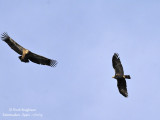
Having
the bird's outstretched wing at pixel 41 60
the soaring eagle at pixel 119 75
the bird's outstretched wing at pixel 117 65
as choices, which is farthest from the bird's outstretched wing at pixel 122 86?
the bird's outstretched wing at pixel 41 60

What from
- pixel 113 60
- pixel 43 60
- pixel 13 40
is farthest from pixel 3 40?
pixel 113 60

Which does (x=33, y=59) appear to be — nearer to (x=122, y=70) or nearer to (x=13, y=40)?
(x=13, y=40)

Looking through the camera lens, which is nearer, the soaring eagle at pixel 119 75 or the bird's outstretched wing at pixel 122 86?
the soaring eagle at pixel 119 75

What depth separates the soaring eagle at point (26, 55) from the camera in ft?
118

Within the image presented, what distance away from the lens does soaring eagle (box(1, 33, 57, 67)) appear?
3597 cm

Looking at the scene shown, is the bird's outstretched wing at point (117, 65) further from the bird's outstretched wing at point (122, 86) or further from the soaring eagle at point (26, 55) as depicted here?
the soaring eagle at point (26, 55)

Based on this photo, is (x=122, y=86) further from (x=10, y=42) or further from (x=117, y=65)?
(x=10, y=42)

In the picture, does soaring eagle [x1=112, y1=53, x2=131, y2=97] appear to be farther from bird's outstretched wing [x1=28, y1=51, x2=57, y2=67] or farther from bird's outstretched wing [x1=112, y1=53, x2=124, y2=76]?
bird's outstretched wing [x1=28, y1=51, x2=57, y2=67]

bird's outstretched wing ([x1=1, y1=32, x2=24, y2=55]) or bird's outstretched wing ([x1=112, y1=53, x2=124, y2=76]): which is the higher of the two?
bird's outstretched wing ([x1=1, y1=32, x2=24, y2=55])

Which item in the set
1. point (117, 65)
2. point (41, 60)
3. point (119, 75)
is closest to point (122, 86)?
point (119, 75)

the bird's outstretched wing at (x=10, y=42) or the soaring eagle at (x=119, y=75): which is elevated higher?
the bird's outstretched wing at (x=10, y=42)

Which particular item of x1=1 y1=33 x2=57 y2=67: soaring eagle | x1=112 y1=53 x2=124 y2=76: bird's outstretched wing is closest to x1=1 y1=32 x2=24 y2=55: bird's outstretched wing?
x1=1 y1=33 x2=57 y2=67: soaring eagle

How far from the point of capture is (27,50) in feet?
119

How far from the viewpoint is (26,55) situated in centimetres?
3597
